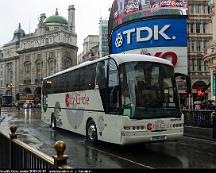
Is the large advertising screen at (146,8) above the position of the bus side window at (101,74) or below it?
above

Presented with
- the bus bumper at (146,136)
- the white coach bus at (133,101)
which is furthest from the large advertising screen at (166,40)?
the bus bumper at (146,136)

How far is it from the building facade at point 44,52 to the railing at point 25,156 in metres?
101

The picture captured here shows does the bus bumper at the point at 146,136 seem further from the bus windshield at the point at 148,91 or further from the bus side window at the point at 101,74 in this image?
the bus side window at the point at 101,74

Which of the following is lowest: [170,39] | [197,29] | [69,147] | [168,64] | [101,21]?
[69,147]

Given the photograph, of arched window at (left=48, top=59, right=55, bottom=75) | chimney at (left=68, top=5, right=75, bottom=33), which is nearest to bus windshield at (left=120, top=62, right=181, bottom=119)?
arched window at (left=48, top=59, right=55, bottom=75)

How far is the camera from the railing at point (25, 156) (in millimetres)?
4238

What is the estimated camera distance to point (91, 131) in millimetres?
15750

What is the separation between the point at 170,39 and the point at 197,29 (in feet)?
54.0

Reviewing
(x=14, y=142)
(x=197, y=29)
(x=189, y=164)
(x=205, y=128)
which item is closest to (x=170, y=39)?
(x=197, y=29)

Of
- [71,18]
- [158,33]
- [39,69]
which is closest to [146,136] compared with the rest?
[158,33]

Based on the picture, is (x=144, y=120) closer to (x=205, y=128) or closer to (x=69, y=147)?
(x=69, y=147)

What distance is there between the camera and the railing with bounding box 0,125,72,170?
13.9 feet

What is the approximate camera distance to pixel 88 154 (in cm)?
1298

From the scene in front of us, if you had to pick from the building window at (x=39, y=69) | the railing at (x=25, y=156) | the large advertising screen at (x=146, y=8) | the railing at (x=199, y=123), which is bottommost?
the railing at (x=199, y=123)
